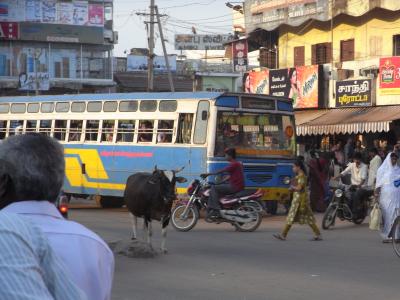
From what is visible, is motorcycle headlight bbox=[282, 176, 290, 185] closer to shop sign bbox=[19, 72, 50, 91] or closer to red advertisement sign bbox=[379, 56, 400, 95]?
red advertisement sign bbox=[379, 56, 400, 95]

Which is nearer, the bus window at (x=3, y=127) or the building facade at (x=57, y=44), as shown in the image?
the bus window at (x=3, y=127)

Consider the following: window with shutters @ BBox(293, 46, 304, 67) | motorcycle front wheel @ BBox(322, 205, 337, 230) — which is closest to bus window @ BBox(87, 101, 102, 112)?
motorcycle front wheel @ BBox(322, 205, 337, 230)

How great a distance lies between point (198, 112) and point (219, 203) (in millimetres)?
3317

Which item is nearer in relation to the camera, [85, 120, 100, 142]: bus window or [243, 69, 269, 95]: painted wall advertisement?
[85, 120, 100, 142]: bus window

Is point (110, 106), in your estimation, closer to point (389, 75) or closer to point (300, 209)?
point (300, 209)

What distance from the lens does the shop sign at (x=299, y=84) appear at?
101 feet

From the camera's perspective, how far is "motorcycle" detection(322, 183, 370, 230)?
49.8ft

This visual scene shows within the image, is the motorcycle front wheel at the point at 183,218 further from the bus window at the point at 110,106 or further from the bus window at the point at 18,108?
the bus window at the point at 18,108

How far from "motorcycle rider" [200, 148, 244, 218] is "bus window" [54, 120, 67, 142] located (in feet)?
23.0

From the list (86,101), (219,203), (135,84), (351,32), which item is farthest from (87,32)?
(219,203)

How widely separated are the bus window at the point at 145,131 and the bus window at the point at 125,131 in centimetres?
28

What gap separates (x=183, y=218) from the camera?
48.9 ft

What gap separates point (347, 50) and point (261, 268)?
22.6m

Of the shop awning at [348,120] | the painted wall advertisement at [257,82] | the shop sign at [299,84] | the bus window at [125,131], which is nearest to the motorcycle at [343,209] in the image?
the bus window at [125,131]
